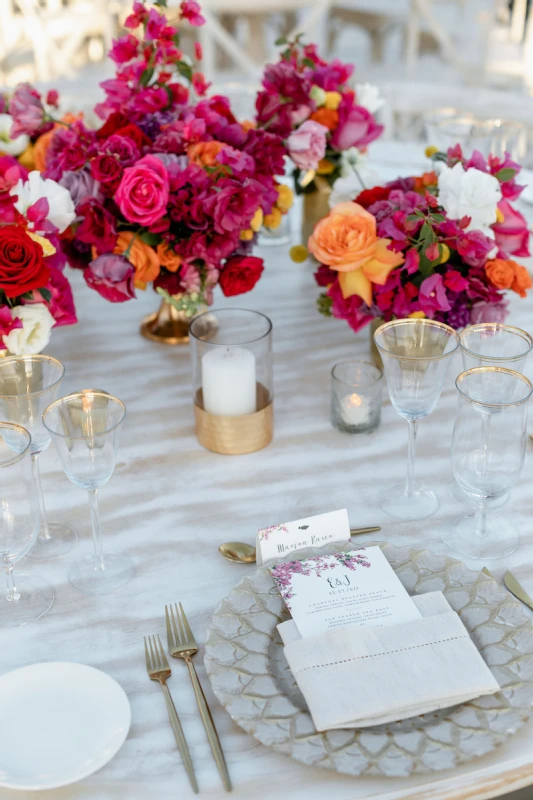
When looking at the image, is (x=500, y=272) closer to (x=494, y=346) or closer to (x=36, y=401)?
(x=494, y=346)

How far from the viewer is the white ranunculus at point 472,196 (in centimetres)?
118

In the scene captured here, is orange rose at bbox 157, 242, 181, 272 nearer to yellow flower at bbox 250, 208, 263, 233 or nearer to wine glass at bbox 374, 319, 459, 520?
yellow flower at bbox 250, 208, 263, 233

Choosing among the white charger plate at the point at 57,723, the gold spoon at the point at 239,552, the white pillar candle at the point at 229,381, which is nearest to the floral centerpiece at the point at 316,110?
the white pillar candle at the point at 229,381

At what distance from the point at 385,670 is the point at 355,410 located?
486mm

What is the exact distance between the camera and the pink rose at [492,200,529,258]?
1234mm

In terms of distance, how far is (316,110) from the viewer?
1519mm

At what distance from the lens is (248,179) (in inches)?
46.4

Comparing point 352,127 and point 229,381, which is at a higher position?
point 352,127

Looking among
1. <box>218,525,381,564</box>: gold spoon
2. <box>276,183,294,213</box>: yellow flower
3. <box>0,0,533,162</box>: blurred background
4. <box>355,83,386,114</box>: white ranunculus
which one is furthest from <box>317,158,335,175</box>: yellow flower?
<box>0,0,533,162</box>: blurred background

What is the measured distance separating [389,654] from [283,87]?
1054mm

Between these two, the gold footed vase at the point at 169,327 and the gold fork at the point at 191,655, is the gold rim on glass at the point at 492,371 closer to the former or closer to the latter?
the gold fork at the point at 191,655

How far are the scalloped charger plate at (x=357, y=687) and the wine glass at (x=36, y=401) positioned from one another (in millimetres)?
271

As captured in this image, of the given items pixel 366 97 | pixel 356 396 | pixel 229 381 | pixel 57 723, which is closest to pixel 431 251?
pixel 356 396

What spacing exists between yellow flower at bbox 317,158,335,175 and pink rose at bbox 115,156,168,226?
0.51 meters
